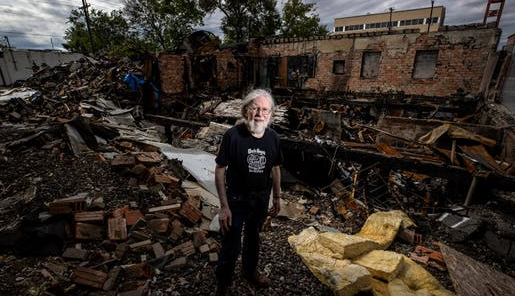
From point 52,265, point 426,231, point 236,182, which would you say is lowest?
point 426,231

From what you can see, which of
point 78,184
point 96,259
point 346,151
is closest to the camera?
point 96,259

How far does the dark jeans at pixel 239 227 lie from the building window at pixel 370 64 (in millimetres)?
13288

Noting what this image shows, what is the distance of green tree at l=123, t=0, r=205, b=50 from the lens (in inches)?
873

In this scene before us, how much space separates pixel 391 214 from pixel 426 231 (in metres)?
0.62

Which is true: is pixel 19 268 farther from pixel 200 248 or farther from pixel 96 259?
pixel 200 248

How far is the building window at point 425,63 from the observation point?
11320mm

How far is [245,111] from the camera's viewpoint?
6.93ft

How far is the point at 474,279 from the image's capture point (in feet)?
7.91

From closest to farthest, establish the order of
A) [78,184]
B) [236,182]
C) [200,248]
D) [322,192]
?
1. [236,182]
2. [200,248]
3. [78,184]
4. [322,192]

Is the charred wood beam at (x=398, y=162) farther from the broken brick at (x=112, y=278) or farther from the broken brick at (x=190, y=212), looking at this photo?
the broken brick at (x=112, y=278)

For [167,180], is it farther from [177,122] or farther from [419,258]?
[419,258]

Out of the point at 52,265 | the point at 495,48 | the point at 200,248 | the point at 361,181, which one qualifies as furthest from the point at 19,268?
the point at 495,48

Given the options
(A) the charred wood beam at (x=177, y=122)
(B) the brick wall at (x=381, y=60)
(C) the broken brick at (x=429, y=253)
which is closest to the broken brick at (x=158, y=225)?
(C) the broken brick at (x=429, y=253)

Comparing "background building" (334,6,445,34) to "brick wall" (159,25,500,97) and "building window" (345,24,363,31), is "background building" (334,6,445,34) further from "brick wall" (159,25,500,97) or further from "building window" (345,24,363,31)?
"brick wall" (159,25,500,97)
